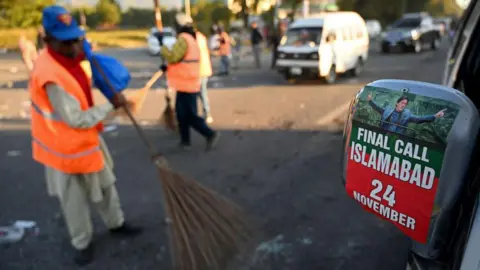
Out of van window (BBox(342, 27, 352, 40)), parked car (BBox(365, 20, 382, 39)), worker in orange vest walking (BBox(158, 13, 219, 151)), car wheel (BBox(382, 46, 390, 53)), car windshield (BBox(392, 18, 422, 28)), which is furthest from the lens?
parked car (BBox(365, 20, 382, 39))

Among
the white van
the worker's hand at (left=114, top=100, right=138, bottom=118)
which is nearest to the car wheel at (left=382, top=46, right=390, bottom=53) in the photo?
the white van

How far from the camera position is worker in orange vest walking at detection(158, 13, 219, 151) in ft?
19.0

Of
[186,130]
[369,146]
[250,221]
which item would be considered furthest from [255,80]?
[369,146]

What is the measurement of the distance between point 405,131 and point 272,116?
6577 mm

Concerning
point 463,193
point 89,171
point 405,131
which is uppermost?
point 405,131

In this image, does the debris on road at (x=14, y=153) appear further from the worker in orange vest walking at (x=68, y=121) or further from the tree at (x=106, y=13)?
the tree at (x=106, y=13)

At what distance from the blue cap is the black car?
19906 mm

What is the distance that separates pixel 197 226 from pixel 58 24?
5.43 ft

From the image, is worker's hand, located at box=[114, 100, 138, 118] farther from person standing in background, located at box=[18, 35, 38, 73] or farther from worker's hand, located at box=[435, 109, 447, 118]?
worker's hand, located at box=[435, 109, 447, 118]

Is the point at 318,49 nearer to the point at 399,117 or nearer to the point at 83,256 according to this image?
the point at 83,256

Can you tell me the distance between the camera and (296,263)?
129 inches

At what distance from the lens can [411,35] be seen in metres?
20.6

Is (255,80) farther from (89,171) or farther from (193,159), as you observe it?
(89,171)

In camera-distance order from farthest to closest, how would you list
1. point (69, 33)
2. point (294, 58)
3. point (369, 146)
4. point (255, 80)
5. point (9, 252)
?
point (255, 80) < point (294, 58) < point (9, 252) < point (69, 33) < point (369, 146)
